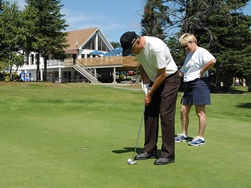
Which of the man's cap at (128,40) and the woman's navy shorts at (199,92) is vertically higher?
the man's cap at (128,40)

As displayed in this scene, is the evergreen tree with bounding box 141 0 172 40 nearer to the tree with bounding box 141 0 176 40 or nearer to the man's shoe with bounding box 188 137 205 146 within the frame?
the tree with bounding box 141 0 176 40

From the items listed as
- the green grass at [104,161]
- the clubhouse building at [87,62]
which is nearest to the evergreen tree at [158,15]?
the clubhouse building at [87,62]

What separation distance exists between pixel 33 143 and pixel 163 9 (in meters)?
28.5

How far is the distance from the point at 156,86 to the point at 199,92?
1512 mm

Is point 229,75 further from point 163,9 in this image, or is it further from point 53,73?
point 53,73

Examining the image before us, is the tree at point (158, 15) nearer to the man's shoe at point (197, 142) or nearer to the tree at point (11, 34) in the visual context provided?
the tree at point (11, 34)

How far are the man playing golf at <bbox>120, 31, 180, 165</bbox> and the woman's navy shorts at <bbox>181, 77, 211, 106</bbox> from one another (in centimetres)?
112

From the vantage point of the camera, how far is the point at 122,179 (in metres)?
3.48

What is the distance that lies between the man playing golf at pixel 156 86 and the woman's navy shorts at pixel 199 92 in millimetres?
1124

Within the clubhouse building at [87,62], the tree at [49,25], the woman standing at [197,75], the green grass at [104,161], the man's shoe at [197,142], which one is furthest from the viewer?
the clubhouse building at [87,62]

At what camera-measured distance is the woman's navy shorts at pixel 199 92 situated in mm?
5672

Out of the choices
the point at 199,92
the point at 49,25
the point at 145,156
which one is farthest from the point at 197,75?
the point at 49,25

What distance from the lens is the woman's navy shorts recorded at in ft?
18.6

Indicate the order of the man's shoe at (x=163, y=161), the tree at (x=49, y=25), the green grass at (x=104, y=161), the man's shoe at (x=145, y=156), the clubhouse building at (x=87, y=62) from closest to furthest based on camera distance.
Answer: the green grass at (x=104, y=161) < the man's shoe at (x=163, y=161) < the man's shoe at (x=145, y=156) < the tree at (x=49, y=25) < the clubhouse building at (x=87, y=62)
